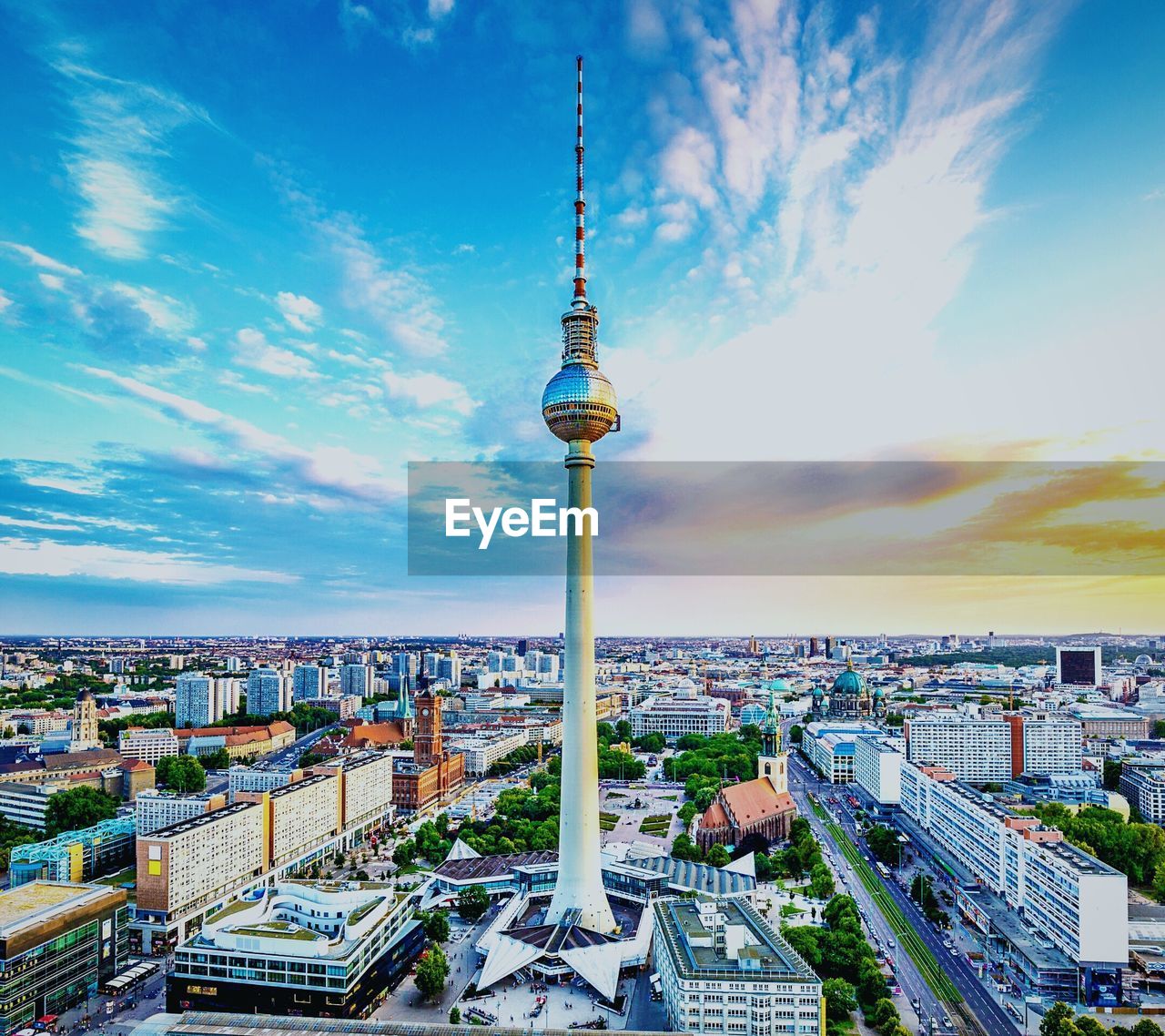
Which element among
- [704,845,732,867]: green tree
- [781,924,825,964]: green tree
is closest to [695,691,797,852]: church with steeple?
[704,845,732,867]: green tree

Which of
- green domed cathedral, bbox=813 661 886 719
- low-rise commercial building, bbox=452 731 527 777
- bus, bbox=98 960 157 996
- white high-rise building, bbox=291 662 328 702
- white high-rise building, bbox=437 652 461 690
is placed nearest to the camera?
bus, bbox=98 960 157 996

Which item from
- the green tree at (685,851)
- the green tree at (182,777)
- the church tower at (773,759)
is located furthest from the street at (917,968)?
the green tree at (182,777)

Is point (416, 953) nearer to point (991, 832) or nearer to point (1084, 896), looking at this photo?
point (1084, 896)

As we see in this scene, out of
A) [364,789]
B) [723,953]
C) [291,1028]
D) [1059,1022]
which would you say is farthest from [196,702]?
[1059,1022]

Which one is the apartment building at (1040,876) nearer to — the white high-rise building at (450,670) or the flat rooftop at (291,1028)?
the flat rooftop at (291,1028)

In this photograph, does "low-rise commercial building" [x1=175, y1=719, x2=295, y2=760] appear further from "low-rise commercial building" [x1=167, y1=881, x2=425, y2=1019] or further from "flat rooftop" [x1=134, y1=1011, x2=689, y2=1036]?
"flat rooftop" [x1=134, y1=1011, x2=689, y2=1036]

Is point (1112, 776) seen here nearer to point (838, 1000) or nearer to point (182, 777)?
point (838, 1000)
